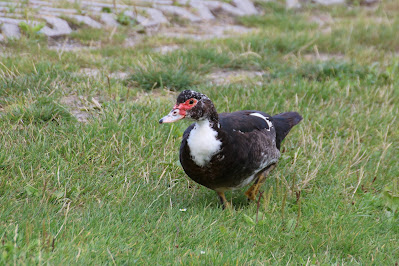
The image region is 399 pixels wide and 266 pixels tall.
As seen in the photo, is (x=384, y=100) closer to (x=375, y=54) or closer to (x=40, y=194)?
(x=375, y=54)

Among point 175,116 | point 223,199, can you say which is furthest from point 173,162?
point 175,116

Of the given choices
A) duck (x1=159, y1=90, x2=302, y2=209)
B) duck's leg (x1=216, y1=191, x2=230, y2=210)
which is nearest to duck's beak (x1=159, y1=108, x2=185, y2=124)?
duck (x1=159, y1=90, x2=302, y2=209)

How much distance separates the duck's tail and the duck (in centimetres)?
37

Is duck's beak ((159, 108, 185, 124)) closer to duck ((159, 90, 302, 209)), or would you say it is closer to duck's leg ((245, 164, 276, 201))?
duck ((159, 90, 302, 209))

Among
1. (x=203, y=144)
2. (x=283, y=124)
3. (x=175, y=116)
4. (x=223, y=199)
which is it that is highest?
(x=175, y=116)

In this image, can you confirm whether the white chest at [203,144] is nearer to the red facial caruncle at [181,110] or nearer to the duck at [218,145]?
the duck at [218,145]

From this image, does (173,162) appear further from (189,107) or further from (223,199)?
(189,107)

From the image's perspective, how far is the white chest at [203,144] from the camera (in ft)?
11.3

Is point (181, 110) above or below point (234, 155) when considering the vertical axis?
above

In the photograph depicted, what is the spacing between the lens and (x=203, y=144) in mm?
3428

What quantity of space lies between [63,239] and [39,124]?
1.61 metres

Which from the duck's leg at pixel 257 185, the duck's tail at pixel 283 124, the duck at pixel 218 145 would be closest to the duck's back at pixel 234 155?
the duck at pixel 218 145

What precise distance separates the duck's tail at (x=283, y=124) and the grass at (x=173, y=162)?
0.25 metres

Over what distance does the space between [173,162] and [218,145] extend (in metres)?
0.80
